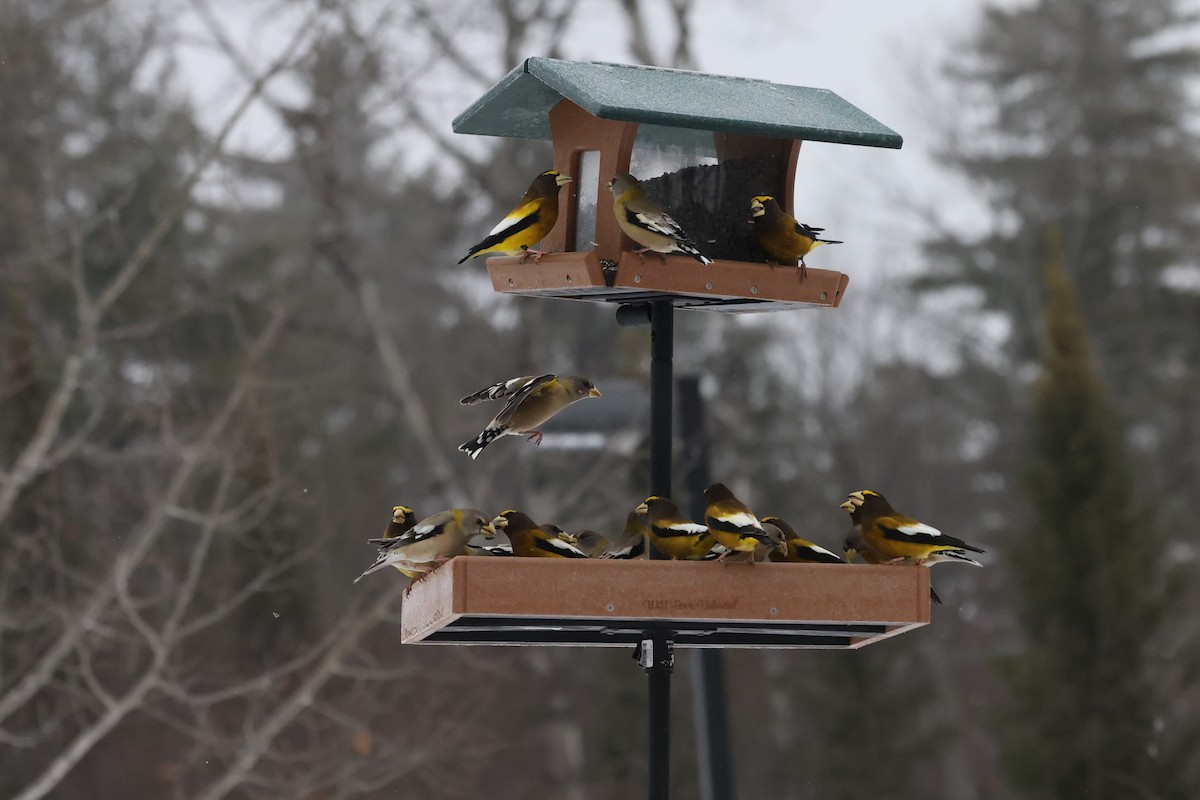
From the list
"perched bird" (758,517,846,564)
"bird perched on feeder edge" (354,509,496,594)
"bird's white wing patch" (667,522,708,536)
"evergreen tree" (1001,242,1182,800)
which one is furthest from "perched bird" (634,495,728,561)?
"evergreen tree" (1001,242,1182,800)

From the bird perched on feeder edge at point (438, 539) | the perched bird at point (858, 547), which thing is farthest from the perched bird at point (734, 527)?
the bird perched on feeder edge at point (438, 539)

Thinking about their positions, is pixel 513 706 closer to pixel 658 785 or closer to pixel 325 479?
pixel 325 479

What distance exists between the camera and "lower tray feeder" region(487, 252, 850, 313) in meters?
4.81

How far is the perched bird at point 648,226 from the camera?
4.72 metres

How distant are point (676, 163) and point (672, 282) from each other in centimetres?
56

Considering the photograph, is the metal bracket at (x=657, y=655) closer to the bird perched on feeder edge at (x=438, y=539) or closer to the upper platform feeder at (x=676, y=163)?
the bird perched on feeder edge at (x=438, y=539)

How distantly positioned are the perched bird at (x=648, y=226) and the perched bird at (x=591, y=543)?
2.47 ft

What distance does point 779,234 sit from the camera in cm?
503

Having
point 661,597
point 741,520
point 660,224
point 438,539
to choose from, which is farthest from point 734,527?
point 660,224

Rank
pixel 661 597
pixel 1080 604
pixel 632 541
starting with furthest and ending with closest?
pixel 1080 604 → pixel 632 541 → pixel 661 597

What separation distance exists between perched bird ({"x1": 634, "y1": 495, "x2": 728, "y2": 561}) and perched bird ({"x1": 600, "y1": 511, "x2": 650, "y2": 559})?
48 millimetres

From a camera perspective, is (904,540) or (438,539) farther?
(904,540)

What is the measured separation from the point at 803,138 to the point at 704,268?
20.4 inches

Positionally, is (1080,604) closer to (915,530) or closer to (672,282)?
(915,530)
